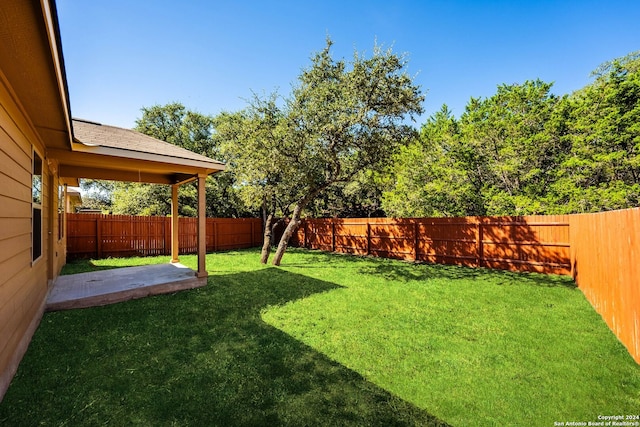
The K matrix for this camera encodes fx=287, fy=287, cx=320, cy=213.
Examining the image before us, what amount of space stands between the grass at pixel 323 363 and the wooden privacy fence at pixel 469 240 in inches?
101

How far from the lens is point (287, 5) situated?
786cm

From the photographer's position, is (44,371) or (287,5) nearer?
(44,371)

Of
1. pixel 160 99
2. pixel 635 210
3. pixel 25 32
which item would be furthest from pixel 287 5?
pixel 160 99

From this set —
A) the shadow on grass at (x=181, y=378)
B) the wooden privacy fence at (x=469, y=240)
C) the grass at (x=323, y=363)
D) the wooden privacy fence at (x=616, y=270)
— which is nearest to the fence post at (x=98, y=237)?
the grass at (x=323, y=363)

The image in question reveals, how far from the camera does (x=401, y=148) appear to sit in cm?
1335

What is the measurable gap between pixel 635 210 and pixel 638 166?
14.0 metres

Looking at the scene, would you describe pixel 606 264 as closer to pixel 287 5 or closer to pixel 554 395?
pixel 554 395

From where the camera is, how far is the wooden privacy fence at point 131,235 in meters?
10.3

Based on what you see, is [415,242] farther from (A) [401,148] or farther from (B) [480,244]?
(A) [401,148]

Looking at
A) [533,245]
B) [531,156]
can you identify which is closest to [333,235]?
[533,245]

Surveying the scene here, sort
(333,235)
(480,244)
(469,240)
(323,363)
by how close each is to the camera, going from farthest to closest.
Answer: (333,235)
(469,240)
(480,244)
(323,363)

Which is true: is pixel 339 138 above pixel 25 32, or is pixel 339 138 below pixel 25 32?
above

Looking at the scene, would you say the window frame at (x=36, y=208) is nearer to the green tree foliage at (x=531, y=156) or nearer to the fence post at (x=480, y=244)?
the fence post at (x=480, y=244)

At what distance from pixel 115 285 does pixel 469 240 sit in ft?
32.0
